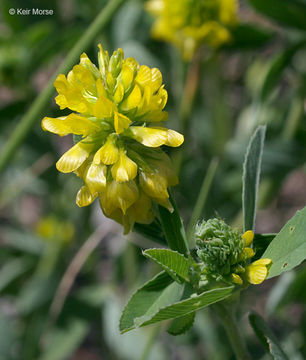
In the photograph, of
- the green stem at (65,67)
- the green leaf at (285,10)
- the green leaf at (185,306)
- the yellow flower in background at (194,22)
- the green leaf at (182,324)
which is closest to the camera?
the green leaf at (185,306)

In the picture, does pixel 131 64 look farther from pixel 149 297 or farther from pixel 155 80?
pixel 149 297

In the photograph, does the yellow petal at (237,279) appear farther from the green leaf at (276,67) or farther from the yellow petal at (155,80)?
the green leaf at (276,67)

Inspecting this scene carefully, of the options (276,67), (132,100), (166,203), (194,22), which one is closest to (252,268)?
(166,203)

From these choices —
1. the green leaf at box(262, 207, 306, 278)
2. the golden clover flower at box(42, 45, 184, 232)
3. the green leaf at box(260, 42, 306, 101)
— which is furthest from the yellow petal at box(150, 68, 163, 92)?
Answer: the green leaf at box(260, 42, 306, 101)

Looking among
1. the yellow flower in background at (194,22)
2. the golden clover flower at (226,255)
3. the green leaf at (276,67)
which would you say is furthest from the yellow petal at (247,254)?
the yellow flower in background at (194,22)

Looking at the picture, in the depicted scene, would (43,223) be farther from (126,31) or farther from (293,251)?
(293,251)

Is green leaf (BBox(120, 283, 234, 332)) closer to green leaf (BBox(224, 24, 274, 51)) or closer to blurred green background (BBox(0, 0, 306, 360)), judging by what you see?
blurred green background (BBox(0, 0, 306, 360))
